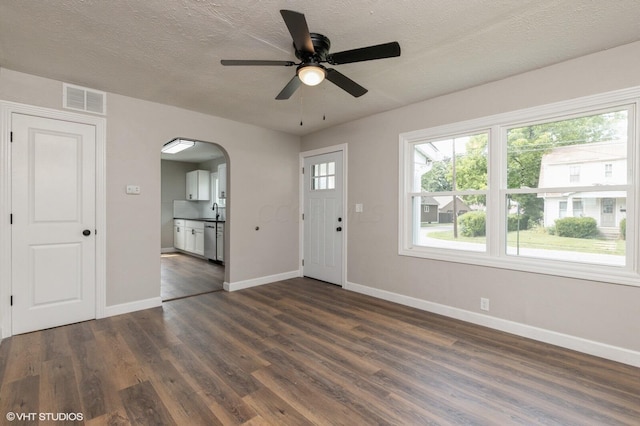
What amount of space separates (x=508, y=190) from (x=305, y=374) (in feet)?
8.51

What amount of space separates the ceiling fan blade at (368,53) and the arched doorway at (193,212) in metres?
4.02

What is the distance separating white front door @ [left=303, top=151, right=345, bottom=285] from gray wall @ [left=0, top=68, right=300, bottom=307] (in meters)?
0.39

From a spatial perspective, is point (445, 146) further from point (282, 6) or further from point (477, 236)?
point (282, 6)

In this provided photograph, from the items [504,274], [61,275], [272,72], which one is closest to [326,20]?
[272,72]

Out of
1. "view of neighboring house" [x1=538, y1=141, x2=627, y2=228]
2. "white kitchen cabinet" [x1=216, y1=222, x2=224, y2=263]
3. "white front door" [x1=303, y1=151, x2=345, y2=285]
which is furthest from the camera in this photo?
"white kitchen cabinet" [x1=216, y1=222, x2=224, y2=263]

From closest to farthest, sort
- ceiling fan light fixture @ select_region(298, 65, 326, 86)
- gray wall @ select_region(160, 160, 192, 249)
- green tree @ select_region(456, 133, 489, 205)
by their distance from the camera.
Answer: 1. ceiling fan light fixture @ select_region(298, 65, 326, 86)
2. green tree @ select_region(456, 133, 489, 205)
3. gray wall @ select_region(160, 160, 192, 249)

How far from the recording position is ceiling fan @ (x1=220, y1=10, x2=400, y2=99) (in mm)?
1748

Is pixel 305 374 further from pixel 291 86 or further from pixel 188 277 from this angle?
pixel 188 277

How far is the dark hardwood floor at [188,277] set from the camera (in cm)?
432

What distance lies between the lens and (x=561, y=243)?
2742mm

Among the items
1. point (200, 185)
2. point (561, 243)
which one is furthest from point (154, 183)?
point (561, 243)

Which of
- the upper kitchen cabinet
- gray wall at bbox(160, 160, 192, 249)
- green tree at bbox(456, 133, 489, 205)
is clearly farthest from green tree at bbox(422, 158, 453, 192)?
gray wall at bbox(160, 160, 192, 249)

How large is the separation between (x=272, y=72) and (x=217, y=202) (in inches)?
211

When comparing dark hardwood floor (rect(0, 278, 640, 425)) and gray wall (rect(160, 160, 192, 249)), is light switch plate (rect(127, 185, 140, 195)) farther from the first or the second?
gray wall (rect(160, 160, 192, 249))
